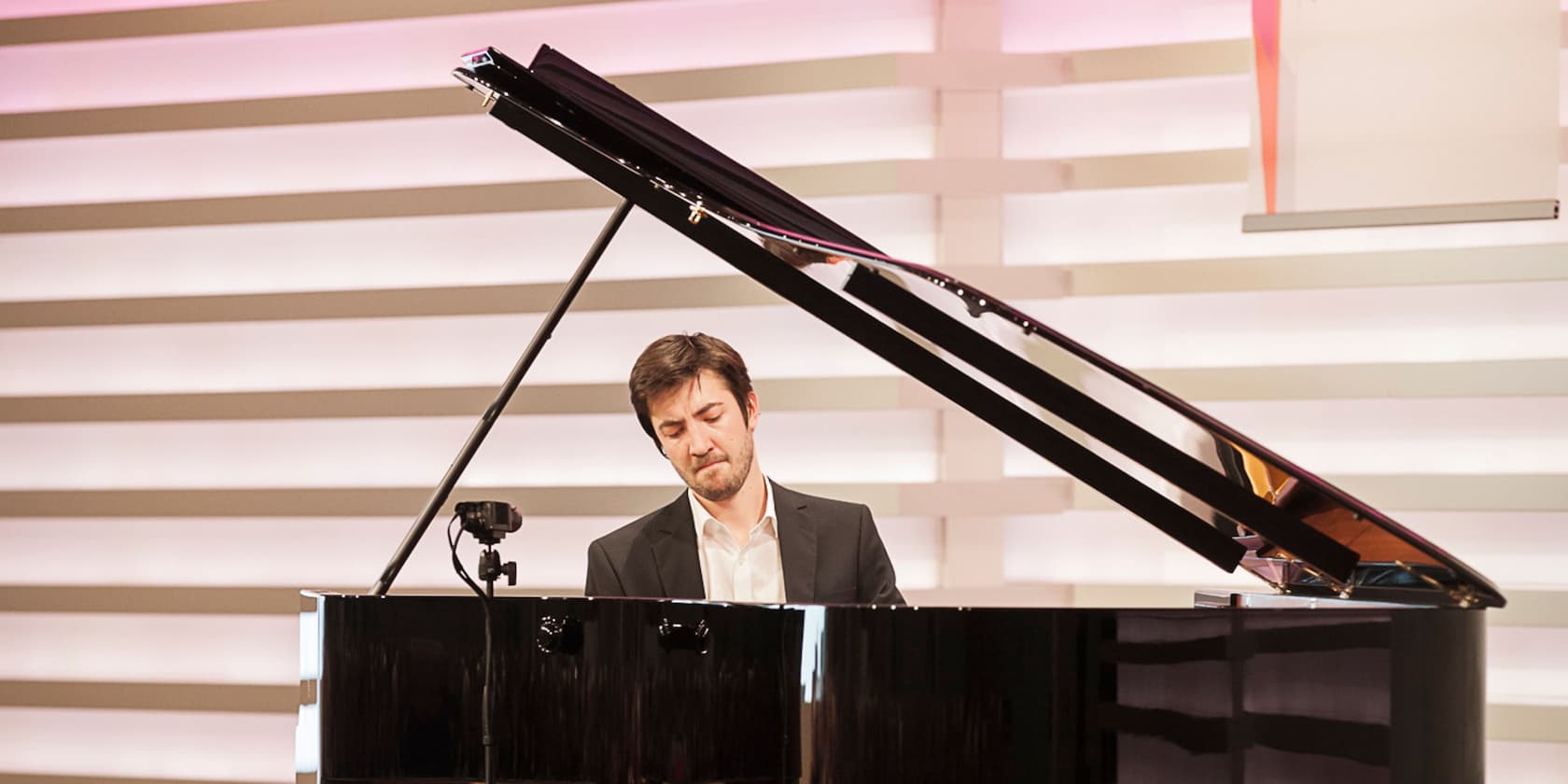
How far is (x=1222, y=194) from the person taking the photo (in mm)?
3111

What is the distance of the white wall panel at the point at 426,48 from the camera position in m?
3.32

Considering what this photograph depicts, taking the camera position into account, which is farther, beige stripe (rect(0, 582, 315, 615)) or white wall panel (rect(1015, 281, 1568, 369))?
beige stripe (rect(0, 582, 315, 615))

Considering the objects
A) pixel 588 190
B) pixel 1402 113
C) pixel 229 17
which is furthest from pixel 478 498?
pixel 1402 113

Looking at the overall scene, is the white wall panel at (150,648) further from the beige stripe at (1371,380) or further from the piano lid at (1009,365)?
the beige stripe at (1371,380)

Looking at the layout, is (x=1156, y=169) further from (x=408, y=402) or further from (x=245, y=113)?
(x=245, y=113)

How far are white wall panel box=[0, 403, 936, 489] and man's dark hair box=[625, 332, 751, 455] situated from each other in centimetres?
76

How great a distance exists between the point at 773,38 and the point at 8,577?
2.50m

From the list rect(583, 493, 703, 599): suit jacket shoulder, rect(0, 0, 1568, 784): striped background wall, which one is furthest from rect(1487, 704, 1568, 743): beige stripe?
rect(583, 493, 703, 599): suit jacket shoulder

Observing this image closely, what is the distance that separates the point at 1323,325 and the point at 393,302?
2218mm

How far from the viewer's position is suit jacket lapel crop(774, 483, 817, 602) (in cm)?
254

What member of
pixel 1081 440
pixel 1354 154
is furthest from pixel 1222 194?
pixel 1081 440

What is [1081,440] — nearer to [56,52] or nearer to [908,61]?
[908,61]

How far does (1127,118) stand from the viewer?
3160mm

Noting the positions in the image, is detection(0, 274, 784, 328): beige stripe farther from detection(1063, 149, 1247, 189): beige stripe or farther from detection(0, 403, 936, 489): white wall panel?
detection(1063, 149, 1247, 189): beige stripe
